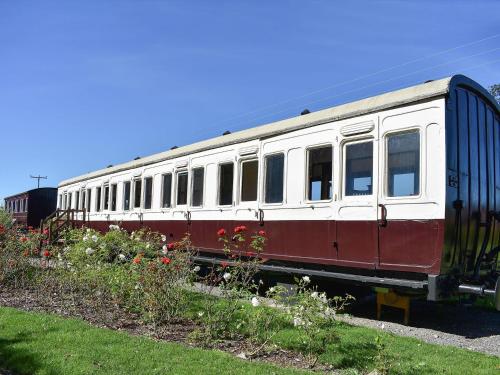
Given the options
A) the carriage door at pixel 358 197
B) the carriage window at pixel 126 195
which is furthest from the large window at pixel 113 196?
the carriage door at pixel 358 197

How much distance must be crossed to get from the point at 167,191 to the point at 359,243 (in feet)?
22.2

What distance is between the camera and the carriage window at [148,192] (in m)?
13.8

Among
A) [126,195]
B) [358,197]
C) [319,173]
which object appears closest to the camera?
[358,197]

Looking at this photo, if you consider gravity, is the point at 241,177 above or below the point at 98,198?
above

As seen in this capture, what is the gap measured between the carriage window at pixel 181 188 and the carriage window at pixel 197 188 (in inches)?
17.4

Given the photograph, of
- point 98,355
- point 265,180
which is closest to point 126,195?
point 265,180

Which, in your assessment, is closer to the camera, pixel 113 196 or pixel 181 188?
pixel 181 188

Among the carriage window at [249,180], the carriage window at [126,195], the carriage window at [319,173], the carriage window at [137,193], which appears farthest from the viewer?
the carriage window at [126,195]

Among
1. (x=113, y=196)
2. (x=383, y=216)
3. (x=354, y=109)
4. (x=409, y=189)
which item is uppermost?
(x=354, y=109)

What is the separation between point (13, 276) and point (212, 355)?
5.85 m

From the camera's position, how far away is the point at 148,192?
45.8 ft

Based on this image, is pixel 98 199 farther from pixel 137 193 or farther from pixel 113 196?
pixel 137 193

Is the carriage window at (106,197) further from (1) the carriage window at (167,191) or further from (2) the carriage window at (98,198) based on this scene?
(1) the carriage window at (167,191)

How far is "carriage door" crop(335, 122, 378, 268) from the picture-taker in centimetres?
720
